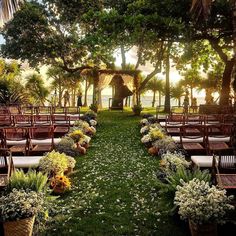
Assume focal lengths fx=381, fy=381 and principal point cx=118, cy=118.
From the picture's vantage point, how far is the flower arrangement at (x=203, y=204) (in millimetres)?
5961

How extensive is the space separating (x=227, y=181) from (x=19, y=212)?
4.14 m

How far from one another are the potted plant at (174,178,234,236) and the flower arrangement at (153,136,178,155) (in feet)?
18.0

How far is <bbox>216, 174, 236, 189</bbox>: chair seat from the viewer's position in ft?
24.1

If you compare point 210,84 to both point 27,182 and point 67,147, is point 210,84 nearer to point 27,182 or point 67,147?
point 67,147

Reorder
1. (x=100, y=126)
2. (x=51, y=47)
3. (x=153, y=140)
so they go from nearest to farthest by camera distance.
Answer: (x=153, y=140), (x=100, y=126), (x=51, y=47)

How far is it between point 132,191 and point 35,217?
9.82 feet

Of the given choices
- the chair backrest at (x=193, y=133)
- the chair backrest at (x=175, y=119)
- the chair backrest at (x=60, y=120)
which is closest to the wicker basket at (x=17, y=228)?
the chair backrest at (x=193, y=133)

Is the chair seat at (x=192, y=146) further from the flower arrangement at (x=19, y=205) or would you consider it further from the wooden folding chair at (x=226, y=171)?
the flower arrangement at (x=19, y=205)

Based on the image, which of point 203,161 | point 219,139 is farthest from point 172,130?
point 203,161

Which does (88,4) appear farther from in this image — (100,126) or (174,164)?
(174,164)

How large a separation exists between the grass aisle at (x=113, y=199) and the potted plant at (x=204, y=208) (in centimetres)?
67

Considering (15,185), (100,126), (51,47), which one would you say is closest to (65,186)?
(15,185)

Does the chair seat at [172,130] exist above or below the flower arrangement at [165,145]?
above

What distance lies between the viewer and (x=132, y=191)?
8914 millimetres
